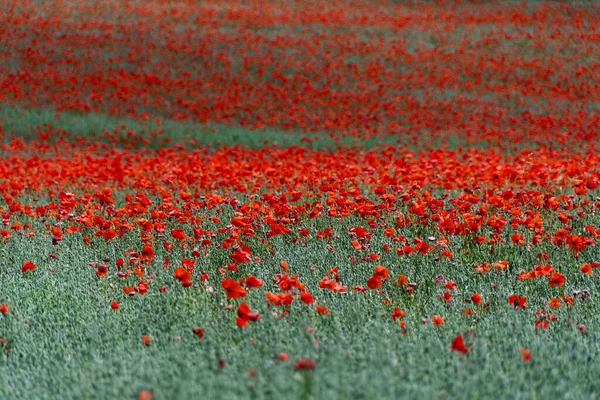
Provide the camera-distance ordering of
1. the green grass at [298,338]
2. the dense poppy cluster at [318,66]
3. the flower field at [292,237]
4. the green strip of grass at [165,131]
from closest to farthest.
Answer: the green grass at [298,338] → the flower field at [292,237] → the green strip of grass at [165,131] → the dense poppy cluster at [318,66]

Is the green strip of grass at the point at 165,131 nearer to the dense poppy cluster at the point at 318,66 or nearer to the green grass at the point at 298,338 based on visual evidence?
the dense poppy cluster at the point at 318,66

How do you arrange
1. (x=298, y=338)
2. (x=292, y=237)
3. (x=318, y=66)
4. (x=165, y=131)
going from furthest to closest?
1. (x=318, y=66)
2. (x=165, y=131)
3. (x=292, y=237)
4. (x=298, y=338)

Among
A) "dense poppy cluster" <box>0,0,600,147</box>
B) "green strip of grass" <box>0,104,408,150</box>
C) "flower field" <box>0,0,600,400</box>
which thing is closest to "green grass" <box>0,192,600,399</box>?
"flower field" <box>0,0,600,400</box>

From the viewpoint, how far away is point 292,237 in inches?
200

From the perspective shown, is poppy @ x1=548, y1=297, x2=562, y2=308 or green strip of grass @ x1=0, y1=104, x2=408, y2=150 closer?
poppy @ x1=548, y1=297, x2=562, y2=308

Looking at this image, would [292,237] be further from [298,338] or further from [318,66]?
[318,66]

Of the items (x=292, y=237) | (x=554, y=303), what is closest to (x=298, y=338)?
(x=554, y=303)

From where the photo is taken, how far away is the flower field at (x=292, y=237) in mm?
2703

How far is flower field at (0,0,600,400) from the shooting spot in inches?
106

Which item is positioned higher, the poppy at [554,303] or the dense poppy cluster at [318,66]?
the poppy at [554,303]

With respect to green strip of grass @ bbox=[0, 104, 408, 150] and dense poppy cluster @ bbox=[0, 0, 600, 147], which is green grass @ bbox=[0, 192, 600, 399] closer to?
green strip of grass @ bbox=[0, 104, 408, 150]

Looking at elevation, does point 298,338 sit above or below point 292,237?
above

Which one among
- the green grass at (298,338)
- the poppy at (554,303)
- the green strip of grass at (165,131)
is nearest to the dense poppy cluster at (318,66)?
the green strip of grass at (165,131)

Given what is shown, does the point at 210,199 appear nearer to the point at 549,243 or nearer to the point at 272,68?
the point at 549,243
